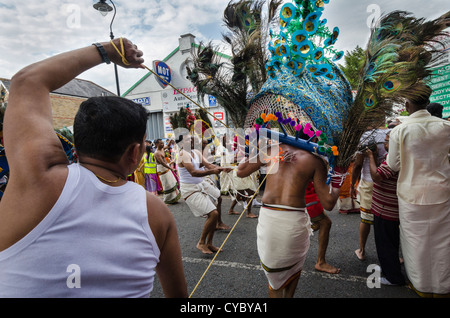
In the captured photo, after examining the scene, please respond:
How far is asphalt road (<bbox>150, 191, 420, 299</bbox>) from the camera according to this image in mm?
2970

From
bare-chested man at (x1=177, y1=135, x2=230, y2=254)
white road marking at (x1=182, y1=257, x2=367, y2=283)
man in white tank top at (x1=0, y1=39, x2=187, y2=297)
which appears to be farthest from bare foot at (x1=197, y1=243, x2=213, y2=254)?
man in white tank top at (x1=0, y1=39, x2=187, y2=297)

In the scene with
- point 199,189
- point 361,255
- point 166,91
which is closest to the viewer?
point 361,255

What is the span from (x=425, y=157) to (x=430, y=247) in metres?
0.93

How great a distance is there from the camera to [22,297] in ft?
2.58

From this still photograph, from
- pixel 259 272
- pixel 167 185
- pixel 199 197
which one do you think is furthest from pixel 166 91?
pixel 259 272

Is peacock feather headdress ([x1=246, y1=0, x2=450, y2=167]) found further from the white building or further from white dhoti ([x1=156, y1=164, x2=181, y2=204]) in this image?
the white building

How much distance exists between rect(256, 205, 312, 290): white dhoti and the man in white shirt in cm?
126

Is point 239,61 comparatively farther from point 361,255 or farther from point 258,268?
point 361,255

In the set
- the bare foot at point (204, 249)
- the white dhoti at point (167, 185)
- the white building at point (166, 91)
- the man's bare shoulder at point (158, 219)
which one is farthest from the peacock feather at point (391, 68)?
the white building at point (166, 91)

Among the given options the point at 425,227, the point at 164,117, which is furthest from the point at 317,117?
the point at 164,117

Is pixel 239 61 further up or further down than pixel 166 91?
further down

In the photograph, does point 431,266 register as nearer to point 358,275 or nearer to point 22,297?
point 358,275

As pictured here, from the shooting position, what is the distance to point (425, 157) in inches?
105

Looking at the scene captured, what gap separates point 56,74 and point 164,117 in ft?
53.6
